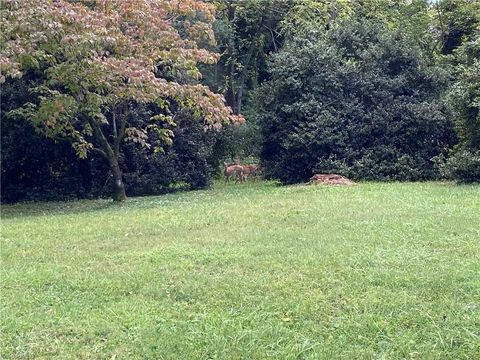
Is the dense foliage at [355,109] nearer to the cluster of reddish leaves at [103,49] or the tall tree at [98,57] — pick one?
the tall tree at [98,57]

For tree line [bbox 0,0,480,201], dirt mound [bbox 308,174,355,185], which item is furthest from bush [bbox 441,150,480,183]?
dirt mound [bbox 308,174,355,185]

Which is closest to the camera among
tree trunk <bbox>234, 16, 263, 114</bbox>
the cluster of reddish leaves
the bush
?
the cluster of reddish leaves

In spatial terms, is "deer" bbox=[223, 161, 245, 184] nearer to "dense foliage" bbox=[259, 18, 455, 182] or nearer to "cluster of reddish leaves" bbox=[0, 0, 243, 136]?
"dense foliage" bbox=[259, 18, 455, 182]

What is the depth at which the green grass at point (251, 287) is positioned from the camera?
3.91 meters

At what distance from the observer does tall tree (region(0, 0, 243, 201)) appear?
953 cm

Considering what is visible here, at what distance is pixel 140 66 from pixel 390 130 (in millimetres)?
7200

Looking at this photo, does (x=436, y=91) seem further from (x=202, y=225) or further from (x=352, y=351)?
(x=352, y=351)

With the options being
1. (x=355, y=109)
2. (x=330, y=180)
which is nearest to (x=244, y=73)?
(x=355, y=109)

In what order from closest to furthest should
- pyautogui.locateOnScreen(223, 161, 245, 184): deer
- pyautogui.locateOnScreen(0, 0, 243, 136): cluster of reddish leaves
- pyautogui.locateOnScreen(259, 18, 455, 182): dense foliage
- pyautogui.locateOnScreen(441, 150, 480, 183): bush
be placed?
pyautogui.locateOnScreen(0, 0, 243, 136): cluster of reddish leaves < pyautogui.locateOnScreen(441, 150, 480, 183): bush < pyautogui.locateOnScreen(259, 18, 455, 182): dense foliage < pyautogui.locateOnScreen(223, 161, 245, 184): deer

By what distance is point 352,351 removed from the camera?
148 inches

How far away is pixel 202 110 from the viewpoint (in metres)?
12.4

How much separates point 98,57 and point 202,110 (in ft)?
9.18

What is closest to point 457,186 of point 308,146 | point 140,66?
point 308,146

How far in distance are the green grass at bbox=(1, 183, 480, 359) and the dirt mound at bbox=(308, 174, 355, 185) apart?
15.7 ft
